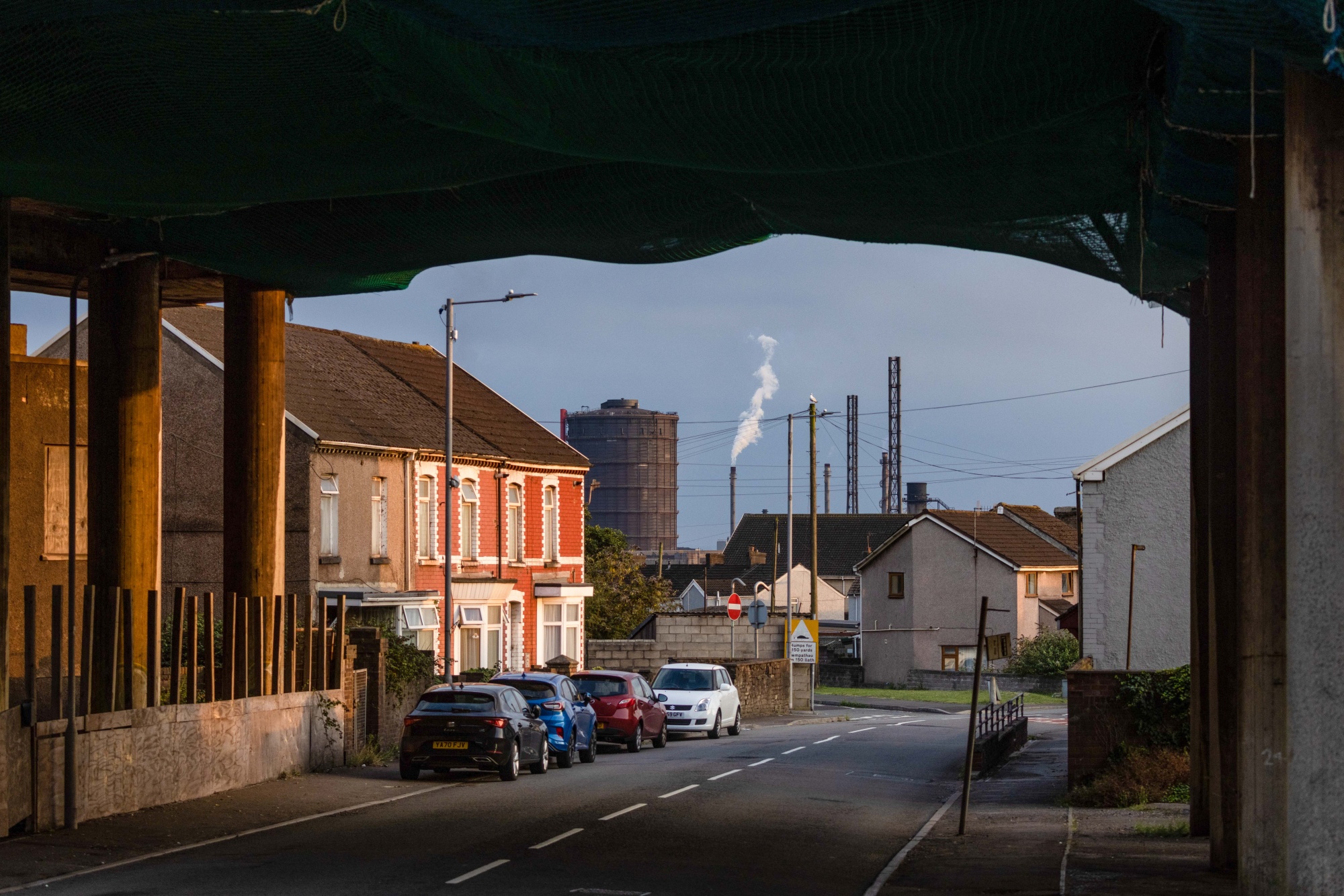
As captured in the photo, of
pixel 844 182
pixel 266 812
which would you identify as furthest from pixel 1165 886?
pixel 266 812

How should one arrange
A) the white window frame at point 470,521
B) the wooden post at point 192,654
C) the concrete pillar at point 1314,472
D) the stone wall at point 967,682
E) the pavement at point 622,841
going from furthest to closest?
the stone wall at point 967,682, the white window frame at point 470,521, the wooden post at point 192,654, the pavement at point 622,841, the concrete pillar at point 1314,472

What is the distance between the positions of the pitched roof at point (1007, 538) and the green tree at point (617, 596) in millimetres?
15233

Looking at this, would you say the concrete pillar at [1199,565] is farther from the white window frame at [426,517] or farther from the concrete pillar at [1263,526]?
the white window frame at [426,517]

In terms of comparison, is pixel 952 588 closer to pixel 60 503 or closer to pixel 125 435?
pixel 60 503

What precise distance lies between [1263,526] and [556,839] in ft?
27.1

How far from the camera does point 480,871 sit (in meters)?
13.6

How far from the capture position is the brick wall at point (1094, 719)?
838 inches

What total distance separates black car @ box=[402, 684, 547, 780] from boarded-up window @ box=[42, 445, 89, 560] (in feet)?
35.8

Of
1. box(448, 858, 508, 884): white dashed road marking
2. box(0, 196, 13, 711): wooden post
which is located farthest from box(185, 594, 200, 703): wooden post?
box(448, 858, 508, 884): white dashed road marking

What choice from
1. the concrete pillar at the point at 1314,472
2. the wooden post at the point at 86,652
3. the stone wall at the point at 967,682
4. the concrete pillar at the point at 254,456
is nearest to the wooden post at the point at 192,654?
the concrete pillar at the point at 254,456

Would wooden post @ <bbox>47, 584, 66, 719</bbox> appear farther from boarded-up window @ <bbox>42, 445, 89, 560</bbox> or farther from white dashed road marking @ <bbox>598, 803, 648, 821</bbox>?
boarded-up window @ <bbox>42, 445, 89, 560</bbox>

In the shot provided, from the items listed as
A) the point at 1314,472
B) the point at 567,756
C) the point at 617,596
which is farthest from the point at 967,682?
the point at 1314,472

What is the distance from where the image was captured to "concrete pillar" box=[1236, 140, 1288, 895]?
10.6 m

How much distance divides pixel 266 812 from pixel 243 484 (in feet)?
17.5
